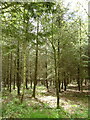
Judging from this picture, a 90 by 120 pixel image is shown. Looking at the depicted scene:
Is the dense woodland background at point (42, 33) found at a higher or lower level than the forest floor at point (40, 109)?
higher

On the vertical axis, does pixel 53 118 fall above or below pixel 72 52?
below

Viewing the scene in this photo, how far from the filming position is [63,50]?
15258 mm

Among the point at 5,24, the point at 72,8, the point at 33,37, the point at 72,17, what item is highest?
the point at 72,8

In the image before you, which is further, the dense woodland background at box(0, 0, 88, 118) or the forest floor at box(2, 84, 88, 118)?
the forest floor at box(2, 84, 88, 118)

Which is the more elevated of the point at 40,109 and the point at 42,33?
the point at 42,33

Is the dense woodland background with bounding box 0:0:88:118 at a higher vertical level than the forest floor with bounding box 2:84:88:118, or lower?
higher

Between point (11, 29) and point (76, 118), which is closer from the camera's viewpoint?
point (11, 29)

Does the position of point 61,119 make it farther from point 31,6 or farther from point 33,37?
point 31,6

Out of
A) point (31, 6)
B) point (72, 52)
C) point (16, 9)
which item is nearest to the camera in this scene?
point (31, 6)

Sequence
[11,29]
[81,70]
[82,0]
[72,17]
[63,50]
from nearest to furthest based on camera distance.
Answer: [11,29]
[82,0]
[72,17]
[63,50]
[81,70]

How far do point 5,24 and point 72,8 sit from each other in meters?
6.29

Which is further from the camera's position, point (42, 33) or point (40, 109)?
point (40, 109)

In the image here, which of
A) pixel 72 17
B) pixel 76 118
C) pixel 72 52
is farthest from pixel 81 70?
pixel 76 118

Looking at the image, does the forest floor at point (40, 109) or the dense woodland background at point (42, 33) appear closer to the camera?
the dense woodland background at point (42, 33)
